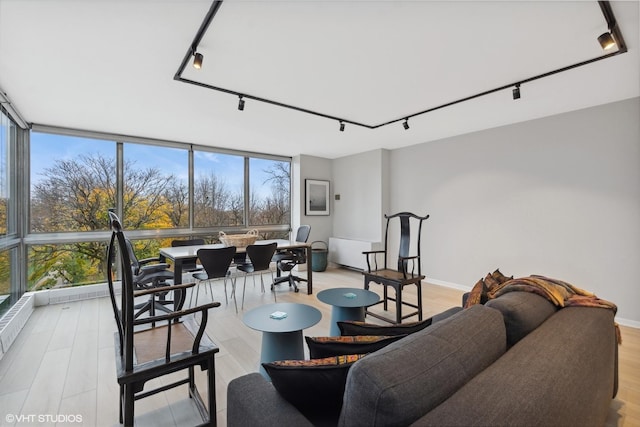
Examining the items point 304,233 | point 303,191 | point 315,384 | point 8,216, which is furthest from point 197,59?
point 303,191

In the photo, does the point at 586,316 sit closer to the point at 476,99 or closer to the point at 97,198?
the point at 476,99

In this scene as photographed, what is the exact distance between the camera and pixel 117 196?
4465 mm

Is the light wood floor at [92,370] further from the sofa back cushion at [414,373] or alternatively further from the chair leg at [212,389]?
the sofa back cushion at [414,373]

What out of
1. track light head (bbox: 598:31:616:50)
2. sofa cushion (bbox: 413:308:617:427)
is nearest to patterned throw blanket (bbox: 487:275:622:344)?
sofa cushion (bbox: 413:308:617:427)

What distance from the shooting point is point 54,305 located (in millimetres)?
3783

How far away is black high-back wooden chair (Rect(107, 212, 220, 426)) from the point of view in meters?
1.34

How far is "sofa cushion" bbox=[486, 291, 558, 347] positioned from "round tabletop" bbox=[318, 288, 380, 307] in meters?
1.11

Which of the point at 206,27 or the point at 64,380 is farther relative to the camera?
the point at 64,380

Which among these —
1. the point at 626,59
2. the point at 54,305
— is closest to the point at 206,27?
the point at 626,59

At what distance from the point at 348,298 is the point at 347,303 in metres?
0.12

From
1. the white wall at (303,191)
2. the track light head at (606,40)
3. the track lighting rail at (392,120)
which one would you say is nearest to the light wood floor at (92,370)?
the track lighting rail at (392,120)

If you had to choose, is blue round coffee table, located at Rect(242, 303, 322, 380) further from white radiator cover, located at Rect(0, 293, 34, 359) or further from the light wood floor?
white radiator cover, located at Rect(0, 293, 34, 359)

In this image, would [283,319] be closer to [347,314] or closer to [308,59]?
[347,314]

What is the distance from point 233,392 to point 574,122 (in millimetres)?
4526
